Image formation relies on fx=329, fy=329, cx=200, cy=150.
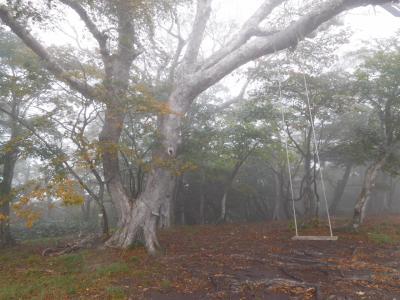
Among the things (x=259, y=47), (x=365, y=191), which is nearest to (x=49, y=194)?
(x=259, y=47)

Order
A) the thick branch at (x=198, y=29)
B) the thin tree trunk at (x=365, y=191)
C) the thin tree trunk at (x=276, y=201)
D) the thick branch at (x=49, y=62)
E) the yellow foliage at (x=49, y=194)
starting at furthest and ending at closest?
the thin tree trunk at (x=276, y=201), the thick branch at (x=198, y=29), the thin tree trunk at (x=365, y=191), the thick branch at (x=49, y=62), the yellow foliage at (x=49, y=194)

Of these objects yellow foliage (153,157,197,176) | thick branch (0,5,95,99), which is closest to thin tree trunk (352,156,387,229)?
yellow foliage (153,157,197,176)

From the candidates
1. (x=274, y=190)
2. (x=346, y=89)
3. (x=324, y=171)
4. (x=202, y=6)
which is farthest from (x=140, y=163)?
(x=324, y=171)

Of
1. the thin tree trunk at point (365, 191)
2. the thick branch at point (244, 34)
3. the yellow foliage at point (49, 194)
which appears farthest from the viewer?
the thick branch at point (244, 34)

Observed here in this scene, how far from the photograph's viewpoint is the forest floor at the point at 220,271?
4359 millimetres

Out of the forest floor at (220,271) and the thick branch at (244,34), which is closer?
the forest floor at (220,271)

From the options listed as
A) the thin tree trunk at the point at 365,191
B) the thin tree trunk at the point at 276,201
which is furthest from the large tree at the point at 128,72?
the thin tree trunk at the point at 276,201

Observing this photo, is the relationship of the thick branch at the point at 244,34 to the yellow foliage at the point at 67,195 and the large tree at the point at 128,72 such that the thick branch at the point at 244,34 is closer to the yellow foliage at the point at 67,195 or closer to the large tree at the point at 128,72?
the large tree at the point at 128,72

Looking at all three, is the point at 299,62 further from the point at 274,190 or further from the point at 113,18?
the point at 274,190

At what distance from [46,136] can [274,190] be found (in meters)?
11.8

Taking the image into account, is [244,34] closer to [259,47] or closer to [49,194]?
[259,47]

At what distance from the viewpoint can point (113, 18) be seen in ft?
25.0

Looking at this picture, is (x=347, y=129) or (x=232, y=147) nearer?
(x=232, y=147)

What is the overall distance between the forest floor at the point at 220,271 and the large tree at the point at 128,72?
894 millimetres
